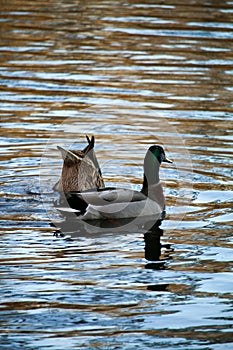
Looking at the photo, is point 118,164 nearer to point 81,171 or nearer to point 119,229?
point 81,171

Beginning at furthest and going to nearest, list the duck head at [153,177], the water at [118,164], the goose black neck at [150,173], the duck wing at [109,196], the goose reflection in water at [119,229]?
1. the goose black neck at [150,173]
2. the duck head at [153,177]
3. the duck wing at [109,196]
4. the goose reflection in water at [119,229]
5. the water at [118,164]

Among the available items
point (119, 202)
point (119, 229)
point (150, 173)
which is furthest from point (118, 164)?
point (119, 229)

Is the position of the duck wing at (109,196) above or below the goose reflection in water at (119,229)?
above

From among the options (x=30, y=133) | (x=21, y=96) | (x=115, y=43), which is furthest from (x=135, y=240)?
(x=115, y=43)

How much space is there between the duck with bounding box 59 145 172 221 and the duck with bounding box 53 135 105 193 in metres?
0.37

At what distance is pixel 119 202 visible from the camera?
36.4 feet

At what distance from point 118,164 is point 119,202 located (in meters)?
2.18

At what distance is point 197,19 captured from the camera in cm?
2159

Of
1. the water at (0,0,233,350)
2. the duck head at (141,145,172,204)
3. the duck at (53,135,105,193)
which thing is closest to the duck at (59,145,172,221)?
the duck head at (141,145,172,204)

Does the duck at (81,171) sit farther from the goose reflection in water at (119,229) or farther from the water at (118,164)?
the goose reflection in water at (119,229)

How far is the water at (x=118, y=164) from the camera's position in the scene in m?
8.02

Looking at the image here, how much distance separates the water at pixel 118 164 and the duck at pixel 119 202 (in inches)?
10.2

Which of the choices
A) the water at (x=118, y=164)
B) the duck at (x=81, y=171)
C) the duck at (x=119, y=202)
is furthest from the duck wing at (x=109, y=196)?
the duck at (x=81, y=171)

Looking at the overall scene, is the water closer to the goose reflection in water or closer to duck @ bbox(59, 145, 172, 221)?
the goose reflection in water
